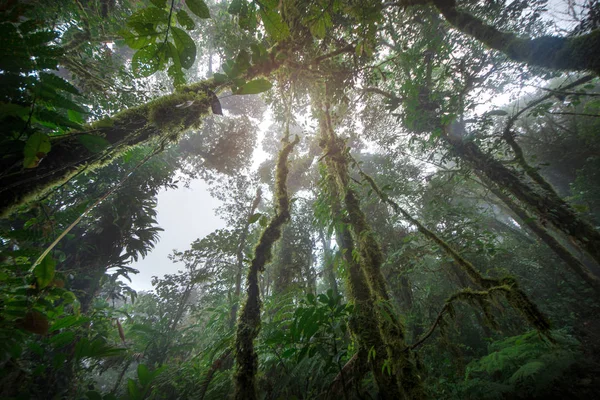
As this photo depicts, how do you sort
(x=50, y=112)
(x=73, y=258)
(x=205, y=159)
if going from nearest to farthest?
(x=50, y=112) < (x=73, y=258) < (x=205, y=159)

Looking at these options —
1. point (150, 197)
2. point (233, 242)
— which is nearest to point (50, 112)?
point (233, 242)

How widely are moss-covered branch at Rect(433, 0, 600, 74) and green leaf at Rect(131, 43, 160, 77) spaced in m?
6.68

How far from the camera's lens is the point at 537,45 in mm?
4457

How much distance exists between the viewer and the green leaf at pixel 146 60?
49.6 inches

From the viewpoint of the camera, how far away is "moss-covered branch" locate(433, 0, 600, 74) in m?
3.95

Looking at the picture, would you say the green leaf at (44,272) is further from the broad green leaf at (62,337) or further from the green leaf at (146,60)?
the green leaf at (146,60)

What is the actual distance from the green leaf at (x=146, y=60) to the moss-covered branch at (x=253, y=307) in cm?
154

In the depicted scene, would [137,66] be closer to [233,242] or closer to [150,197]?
[233,242]

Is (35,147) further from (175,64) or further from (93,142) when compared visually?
(175,64)

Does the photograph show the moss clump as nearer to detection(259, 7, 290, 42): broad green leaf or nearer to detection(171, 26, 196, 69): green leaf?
detection(171, 26, 196, 69): green leaf

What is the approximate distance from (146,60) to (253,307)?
1841 mm

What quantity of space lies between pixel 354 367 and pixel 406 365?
74 centimetres

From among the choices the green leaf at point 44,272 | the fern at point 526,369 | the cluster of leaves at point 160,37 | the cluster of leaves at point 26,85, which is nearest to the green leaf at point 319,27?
the cluster of leaves at point 160,37

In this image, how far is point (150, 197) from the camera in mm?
8719
